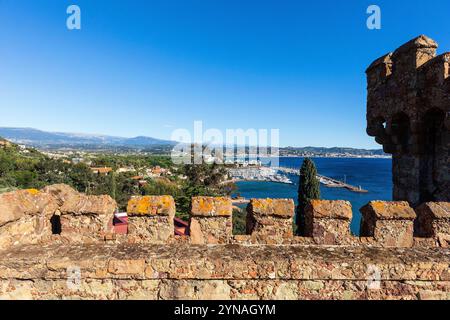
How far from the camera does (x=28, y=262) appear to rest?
314 centimetres

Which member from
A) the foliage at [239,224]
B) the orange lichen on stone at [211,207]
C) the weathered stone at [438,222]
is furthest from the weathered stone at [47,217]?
the foliage at [239,224]

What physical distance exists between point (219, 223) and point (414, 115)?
5.67 metres

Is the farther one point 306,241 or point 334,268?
point 306,241

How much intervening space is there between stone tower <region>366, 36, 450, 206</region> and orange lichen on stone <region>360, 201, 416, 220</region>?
3.08 m

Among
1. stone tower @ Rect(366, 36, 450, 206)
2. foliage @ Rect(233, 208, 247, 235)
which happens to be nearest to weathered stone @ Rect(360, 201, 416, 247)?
stone tower @ Rect(366, 36, 450, 206)

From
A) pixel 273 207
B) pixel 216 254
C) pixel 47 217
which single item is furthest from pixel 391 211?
pixel 47 217

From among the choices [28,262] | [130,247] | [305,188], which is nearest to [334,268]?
[130,247]

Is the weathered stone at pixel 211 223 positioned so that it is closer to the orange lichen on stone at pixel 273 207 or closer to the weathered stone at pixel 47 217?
the orange lichen on stone at pixel 273 207

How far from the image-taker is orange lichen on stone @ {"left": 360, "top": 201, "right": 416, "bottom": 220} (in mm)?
3723

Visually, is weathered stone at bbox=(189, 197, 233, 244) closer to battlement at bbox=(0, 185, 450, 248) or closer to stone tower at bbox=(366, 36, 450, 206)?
battlement at bbox=(0, 185, 450, 248)

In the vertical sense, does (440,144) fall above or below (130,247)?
above

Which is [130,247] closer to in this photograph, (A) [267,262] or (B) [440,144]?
(A) [267,262]

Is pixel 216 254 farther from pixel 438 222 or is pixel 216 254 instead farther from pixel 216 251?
pixel 438 222
